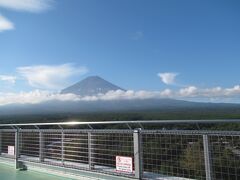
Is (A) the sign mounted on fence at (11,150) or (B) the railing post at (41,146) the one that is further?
(A) the sign mounted on fence at (11,150)

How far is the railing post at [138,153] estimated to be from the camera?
4766 millimetres

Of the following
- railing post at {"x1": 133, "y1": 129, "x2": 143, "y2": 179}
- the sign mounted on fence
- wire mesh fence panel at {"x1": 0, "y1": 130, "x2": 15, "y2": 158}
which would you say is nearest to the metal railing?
railing post at {"x1": 133, "y1": 129, "x2": 143, "y2": 179}

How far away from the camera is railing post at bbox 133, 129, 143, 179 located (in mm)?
4766

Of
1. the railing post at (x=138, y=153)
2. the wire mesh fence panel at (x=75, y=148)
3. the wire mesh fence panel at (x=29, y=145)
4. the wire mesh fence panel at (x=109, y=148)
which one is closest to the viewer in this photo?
the railing post at (x=138, y=153)

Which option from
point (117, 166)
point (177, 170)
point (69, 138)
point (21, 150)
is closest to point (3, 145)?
point (21, 150)

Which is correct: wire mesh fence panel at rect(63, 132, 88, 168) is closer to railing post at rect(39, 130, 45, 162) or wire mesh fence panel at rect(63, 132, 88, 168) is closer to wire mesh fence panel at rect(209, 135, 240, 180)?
railing post at rect(39, 130, 45, 162)

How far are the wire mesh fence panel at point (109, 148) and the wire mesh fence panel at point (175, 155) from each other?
0.99 feet

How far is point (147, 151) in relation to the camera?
16.7 feet

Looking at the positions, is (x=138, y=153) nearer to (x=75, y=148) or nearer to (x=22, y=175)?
(x=75, y=148)

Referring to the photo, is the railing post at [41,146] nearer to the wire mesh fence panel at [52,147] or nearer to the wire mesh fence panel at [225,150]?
the wire mesh fence panel at [52,147]

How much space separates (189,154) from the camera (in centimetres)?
470

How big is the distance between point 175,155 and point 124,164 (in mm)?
803

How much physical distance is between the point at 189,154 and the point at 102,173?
4.43 feet

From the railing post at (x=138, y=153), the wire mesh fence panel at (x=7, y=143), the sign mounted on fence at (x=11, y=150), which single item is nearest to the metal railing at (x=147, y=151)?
the railing post at (x=138, y=153)
